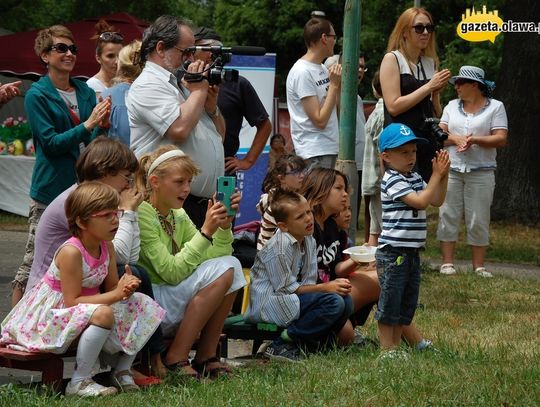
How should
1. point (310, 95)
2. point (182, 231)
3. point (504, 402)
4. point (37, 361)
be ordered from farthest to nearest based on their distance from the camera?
point (310, 95), point (182, 231), point (37, 361), point (504, 402)

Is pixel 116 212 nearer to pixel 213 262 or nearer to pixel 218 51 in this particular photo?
pixel 213 262

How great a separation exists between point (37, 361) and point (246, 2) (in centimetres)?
3658

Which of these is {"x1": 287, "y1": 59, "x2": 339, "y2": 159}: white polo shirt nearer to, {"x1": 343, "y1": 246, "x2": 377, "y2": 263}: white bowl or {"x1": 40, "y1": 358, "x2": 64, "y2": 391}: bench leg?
{"x1": 343, "y1": 246, "x2": 377, "y2": 263}: white bowl

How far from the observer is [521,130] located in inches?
686

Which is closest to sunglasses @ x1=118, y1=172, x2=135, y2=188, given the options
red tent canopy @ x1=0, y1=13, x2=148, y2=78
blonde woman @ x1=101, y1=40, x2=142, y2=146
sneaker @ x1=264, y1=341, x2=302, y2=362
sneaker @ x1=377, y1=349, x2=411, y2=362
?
blonde woman @ x1=101, y1=40, x2=142, y2=146

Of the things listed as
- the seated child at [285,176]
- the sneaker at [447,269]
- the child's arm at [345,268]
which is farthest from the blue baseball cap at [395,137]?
the sneaker at [447,269]

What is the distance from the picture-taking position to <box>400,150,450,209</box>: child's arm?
6664 millimetres

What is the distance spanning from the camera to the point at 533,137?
17.4 meters

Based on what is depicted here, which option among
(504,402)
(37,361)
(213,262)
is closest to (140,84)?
(213,262)

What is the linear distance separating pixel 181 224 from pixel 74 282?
3.59 ft

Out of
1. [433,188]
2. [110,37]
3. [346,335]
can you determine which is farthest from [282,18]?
[433,188]

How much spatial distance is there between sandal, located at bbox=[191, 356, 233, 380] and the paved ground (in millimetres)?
873

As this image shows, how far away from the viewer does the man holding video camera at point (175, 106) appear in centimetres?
682

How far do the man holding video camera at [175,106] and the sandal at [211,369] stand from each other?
41.3 inches
